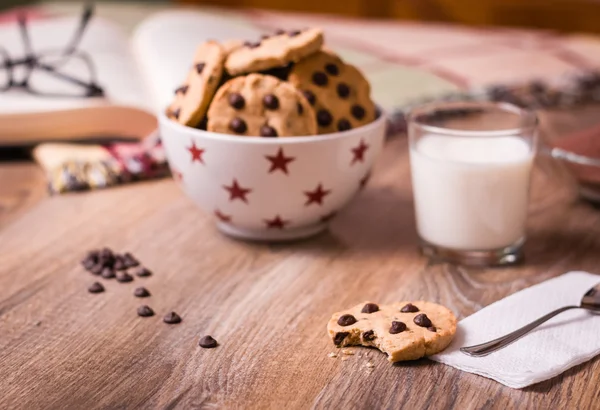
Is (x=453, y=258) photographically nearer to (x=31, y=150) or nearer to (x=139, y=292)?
(x=139, y=292)

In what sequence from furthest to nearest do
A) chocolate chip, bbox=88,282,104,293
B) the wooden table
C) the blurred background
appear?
the blurred background
chocolate chip, bbox=88,282,104,293
the wooden table

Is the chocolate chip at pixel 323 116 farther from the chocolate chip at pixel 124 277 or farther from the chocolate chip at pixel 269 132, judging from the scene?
the chocolate chip at pixel 124 277

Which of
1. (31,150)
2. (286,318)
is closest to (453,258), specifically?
(286,318)

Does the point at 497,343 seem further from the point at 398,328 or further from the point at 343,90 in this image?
the point at 343,90

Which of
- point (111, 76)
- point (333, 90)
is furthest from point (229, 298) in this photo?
point (111, 76)

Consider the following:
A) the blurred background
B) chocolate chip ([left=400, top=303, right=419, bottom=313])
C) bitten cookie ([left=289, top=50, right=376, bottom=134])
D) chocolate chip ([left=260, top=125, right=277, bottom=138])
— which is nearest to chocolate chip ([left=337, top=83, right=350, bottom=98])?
bitten cookie ([left=289, top=50, right=376, bottom=134])

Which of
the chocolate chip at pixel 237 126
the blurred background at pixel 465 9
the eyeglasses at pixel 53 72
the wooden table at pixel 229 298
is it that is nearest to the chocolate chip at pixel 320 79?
the chocolate chip at pixel 237 126

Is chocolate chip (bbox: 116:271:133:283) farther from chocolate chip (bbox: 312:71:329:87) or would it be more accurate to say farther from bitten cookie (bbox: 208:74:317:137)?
chocolate chip (bbox: 312:71:329:87)
